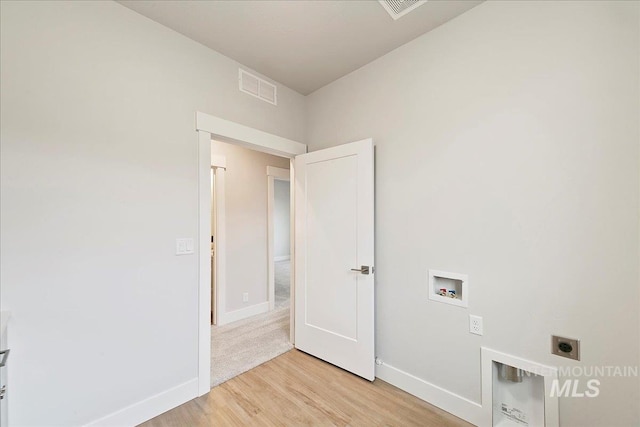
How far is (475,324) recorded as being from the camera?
1.70 m

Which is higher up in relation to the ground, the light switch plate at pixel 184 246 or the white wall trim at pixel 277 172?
the white wall trim at pixel 277 172

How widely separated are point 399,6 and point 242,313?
365 cm

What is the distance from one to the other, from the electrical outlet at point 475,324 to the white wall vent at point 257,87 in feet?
8.09

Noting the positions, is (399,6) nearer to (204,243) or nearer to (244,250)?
(204,243)

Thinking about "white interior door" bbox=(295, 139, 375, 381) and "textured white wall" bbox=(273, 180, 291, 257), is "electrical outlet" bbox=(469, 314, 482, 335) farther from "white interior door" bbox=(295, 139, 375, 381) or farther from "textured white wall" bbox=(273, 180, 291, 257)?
"textured white wall" bbox=(273, 180, 291, 257)

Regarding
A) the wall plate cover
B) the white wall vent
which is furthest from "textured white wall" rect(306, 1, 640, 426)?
the white wall vent

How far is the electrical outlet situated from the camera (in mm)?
1685

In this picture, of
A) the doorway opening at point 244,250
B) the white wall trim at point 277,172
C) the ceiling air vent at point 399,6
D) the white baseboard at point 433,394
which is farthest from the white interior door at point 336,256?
the white wall trim at point 277,172

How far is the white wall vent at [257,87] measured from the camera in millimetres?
2330

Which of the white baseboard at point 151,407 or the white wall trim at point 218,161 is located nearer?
the white baseboard at point 151,407

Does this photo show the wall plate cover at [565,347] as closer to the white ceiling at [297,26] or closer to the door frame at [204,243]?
the white ceiling at [297,26]

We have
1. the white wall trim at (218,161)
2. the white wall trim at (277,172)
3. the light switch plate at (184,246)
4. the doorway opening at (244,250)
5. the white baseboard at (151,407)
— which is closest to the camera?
the white baseboard at (151,407)

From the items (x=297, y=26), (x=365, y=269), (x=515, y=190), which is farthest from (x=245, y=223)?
(x=515, y=190)

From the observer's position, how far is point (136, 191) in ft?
5.63
